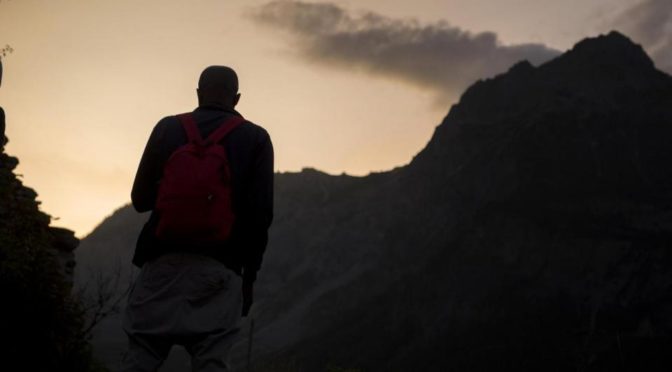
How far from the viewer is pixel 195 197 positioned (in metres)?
3.60

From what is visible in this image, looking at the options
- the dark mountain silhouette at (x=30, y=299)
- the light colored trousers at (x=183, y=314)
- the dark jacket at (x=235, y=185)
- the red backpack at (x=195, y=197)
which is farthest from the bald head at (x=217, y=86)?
the dark mountain silhouette at (x=30, y=299)

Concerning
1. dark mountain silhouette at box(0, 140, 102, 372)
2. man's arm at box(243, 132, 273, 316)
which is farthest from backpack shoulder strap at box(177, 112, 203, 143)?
dark mountain silhouette at box(0, 140, 102, 372)

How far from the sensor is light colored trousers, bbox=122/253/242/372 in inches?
140

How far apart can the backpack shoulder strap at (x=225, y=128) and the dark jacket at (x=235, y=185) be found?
1.0 inches

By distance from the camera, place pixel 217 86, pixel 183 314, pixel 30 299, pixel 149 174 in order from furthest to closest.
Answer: pixel 30 299 → pixel 217 86 → pixel 149 174 → pixel 183 314

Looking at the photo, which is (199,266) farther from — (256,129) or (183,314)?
(256,129)

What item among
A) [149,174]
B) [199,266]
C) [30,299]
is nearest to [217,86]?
[149,174]

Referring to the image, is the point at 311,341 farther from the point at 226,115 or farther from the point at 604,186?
the point at 226,115

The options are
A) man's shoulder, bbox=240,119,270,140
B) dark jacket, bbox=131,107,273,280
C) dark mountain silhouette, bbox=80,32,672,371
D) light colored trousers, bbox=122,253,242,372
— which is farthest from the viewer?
dark mountain silhouette, bbox=80,32,672,371

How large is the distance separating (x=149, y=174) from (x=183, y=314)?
34.0 inches

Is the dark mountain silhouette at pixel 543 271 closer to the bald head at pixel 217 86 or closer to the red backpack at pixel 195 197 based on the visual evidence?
the bald head at pixel 217 86

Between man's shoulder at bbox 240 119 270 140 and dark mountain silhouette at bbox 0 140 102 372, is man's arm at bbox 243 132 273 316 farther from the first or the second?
dark mountain silhouette at bbox 0 140 102 372

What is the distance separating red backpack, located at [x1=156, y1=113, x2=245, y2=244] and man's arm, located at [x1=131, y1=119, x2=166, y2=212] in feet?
0.87

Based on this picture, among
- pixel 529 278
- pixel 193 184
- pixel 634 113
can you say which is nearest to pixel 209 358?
pixel 193 184
